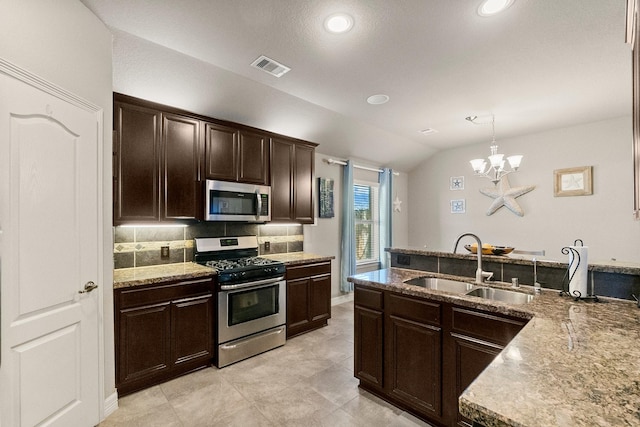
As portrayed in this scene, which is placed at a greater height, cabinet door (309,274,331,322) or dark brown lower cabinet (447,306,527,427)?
dark brown lower cabinet (447,306,527,427)

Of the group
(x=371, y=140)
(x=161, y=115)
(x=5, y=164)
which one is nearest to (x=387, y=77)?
(x=371, y=140)

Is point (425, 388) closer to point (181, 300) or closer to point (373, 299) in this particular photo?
point (373, 299)

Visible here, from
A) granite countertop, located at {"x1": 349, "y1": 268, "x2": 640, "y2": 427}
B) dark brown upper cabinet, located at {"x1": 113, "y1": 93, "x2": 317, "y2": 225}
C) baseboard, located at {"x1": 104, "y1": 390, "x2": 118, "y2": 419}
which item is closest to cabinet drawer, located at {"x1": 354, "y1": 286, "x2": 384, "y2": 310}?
granite countertop, located at {"x1": 349, "y1": 268, "x2": 640, "y2": 427}

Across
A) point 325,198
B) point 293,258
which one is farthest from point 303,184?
point 293,258

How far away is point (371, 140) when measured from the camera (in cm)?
492

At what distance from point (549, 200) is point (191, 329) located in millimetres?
5594

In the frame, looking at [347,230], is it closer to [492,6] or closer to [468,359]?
[468,359]

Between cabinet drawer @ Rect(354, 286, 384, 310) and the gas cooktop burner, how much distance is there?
1228 mm

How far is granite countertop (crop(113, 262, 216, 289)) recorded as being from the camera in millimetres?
2401

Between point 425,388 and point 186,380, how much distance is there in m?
2.10

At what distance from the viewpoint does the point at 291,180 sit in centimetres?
404

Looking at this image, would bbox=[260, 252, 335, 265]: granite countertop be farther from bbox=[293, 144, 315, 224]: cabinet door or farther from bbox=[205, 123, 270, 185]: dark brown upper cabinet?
bbox=[205, 123, 270, 185]: dark brown upper cabinet

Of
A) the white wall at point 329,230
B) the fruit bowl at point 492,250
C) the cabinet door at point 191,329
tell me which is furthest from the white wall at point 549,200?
the cabinet door at point 191,329

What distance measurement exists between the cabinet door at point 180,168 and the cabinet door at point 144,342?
3.08 feet
